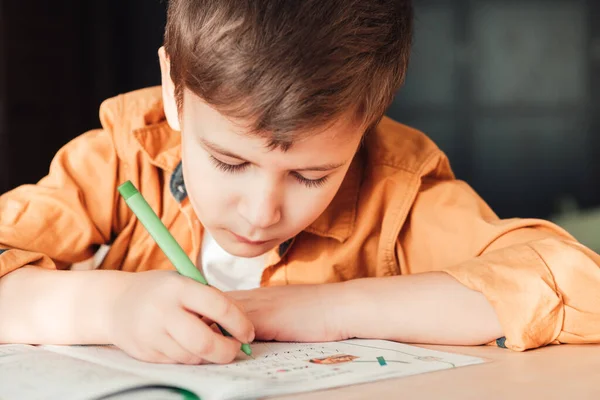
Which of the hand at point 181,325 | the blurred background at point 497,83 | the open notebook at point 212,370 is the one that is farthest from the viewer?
the blurred background at point 497,83

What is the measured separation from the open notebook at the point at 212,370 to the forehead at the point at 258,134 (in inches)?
7.7

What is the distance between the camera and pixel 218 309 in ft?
2.23

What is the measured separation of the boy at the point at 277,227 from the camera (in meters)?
0.74

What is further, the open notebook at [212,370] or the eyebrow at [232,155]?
the eyebrow at [232,155]

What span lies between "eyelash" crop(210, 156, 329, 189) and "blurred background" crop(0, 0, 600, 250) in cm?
193

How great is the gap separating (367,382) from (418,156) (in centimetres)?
52

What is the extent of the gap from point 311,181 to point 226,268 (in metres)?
0.30

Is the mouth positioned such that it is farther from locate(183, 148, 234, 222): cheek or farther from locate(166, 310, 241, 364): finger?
locate(166, 310, 241, 364): finger

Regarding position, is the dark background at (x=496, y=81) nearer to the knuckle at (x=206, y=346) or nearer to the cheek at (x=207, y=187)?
the cheek at (x=207, y=187)

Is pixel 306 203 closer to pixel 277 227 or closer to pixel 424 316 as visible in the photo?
pixel 277 227

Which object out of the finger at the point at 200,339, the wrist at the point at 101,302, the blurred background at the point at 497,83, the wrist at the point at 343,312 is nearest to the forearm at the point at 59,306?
the wrist at the point at 101,302

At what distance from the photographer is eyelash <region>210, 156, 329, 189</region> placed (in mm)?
803

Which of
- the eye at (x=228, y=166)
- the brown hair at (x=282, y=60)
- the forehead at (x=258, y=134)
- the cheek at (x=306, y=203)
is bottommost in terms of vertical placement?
the cheek at (x=306, y=203)

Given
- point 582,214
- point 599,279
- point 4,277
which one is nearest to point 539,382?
point 599,279
